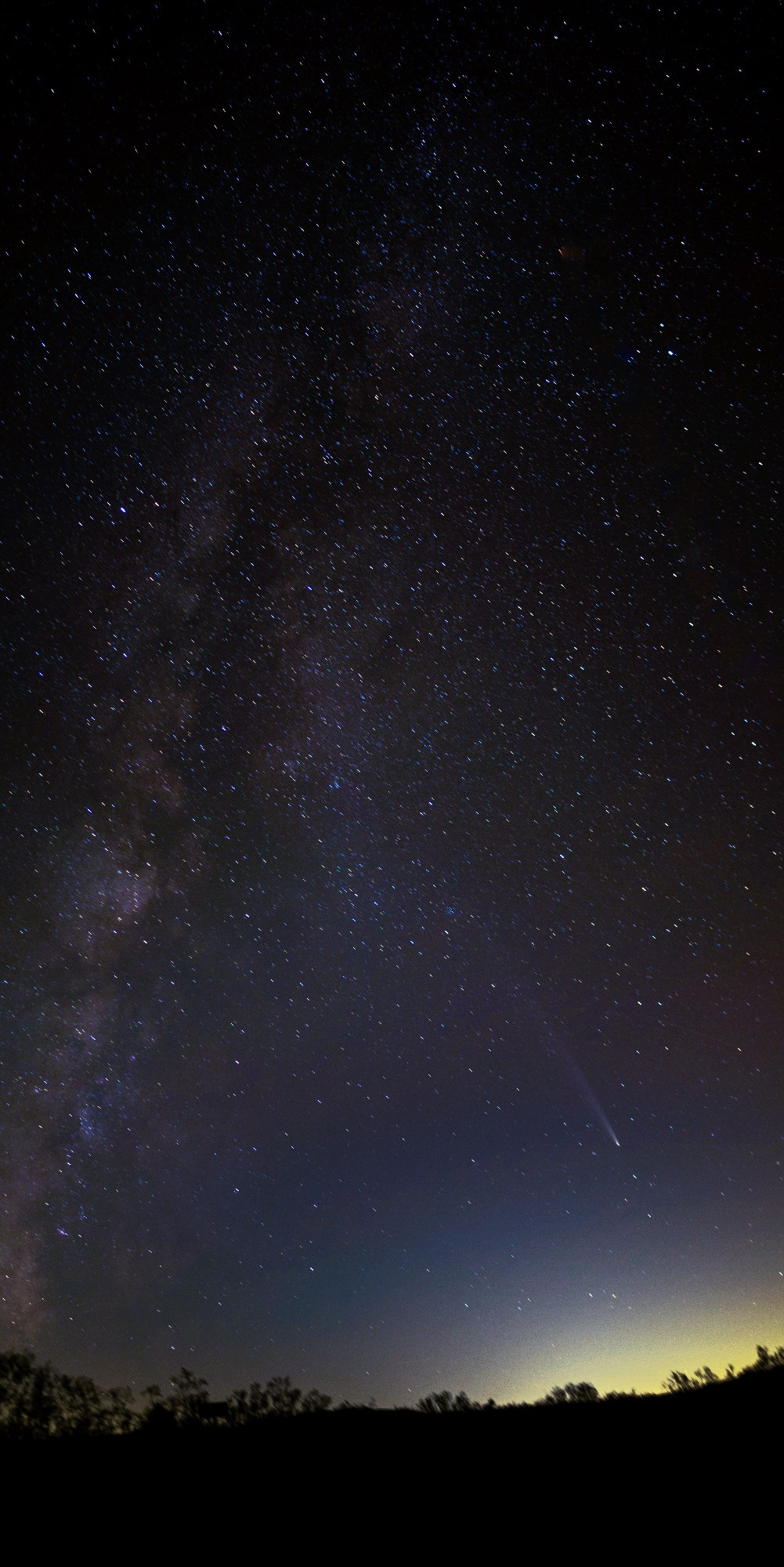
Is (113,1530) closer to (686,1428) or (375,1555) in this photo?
(375,1555)

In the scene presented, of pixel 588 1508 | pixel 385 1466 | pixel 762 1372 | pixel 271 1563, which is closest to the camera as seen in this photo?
pixel 271 1563

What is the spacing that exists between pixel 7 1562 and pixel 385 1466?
4.12 metres

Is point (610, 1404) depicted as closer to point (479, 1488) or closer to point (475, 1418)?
point (475, 1418)

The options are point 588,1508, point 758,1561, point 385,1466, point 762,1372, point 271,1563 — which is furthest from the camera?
point 762,1372

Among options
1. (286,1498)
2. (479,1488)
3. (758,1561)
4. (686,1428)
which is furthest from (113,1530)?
(686,1428)

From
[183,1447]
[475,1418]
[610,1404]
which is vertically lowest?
[610,1404]

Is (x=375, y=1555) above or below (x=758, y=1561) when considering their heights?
above

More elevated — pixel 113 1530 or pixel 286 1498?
pixel 113 1530

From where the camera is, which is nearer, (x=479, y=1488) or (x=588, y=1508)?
(x=588, y=1508)

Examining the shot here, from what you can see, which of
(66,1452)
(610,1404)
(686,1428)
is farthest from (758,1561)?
(66,1452)

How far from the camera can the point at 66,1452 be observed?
9.54 metres

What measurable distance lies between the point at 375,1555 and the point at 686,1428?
4709 mm

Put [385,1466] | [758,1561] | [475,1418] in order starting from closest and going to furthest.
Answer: [758,1561], [385,1466], [475,1418]

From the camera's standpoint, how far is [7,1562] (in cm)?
655
